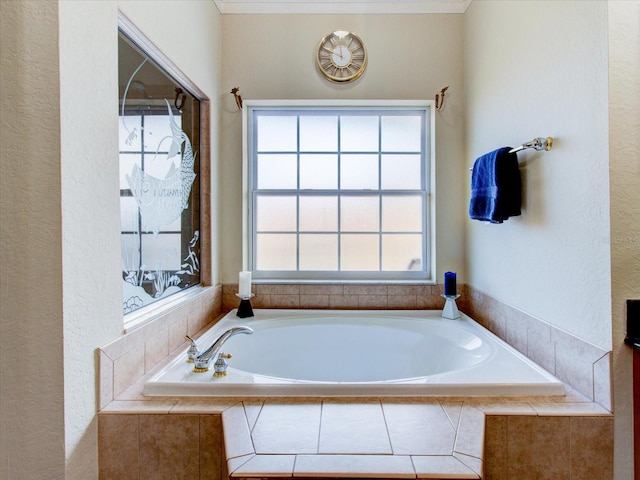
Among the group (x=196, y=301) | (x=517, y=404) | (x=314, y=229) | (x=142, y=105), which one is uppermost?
(x=142, y=105)

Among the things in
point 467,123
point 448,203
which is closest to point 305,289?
point 448,203

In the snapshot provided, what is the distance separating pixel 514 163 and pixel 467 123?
0.78m

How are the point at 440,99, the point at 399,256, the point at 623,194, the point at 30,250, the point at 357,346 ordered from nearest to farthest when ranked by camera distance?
the point at 30,250, the point at 623,194, the point at 357,346, the point at 440,99, the point at 399,256

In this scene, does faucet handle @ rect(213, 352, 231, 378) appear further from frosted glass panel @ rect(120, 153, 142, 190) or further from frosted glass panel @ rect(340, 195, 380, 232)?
frosted glass panel @ rect(340, 195, 380, 232)

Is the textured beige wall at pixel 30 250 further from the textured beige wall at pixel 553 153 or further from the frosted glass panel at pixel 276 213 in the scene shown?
the textured beige wall at pixel 553 153

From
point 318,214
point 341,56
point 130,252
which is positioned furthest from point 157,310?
point 341,56

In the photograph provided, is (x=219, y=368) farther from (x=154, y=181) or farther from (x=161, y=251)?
(x=154, y=181)

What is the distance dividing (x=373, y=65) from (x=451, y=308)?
1675 millimetres

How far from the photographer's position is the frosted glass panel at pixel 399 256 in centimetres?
244

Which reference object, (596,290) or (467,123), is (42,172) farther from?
(467,123)

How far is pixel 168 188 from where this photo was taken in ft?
5.50

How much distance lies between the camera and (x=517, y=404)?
116 cm

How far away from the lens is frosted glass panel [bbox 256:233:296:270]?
246cm

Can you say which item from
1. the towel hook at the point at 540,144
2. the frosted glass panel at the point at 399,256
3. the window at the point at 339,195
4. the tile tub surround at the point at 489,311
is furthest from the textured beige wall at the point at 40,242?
the frosted glass panel at the point at 399,256
